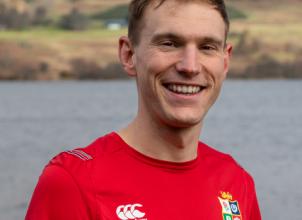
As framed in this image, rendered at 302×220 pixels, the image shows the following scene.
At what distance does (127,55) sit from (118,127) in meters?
44.8

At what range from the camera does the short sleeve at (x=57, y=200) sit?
9.87 ft

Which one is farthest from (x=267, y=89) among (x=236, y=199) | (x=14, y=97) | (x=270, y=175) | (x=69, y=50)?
(x=236, y=199)

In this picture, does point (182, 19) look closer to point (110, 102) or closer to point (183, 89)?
point (183, 89)

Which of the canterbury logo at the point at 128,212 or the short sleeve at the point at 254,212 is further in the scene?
the short sleeve at the point at 254,212

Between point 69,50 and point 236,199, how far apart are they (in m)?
91.1

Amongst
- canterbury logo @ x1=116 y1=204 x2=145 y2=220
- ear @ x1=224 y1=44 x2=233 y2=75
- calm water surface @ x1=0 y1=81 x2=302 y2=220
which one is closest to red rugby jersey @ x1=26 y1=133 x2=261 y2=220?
canterbury logo @ x1=116 y1=204 x2=145 y2=220

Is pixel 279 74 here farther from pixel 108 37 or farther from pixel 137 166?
pixel 137 166

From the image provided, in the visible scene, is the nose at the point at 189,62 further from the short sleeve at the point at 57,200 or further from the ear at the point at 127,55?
the short sleeve at the point at 57,200

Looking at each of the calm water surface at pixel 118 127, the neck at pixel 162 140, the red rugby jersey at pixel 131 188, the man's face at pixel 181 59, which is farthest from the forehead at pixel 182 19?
the calm water surface at pixel 118 127

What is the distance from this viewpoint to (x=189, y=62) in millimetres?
3037

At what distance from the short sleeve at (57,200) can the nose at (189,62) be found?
51 cm

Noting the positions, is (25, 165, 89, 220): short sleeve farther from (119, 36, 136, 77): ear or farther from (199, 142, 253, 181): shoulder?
(199, 142, 253, 181): shoulder

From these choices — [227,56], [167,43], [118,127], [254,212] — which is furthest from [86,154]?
[118,127]

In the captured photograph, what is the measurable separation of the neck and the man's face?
0.27 feet
